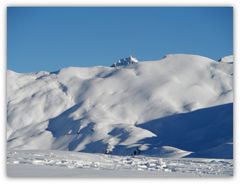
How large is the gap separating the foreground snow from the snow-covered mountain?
107 feet

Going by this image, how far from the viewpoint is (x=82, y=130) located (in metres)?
56.9

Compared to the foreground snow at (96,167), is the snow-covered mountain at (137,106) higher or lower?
higher

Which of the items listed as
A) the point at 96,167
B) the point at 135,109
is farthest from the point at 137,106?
the point at 96,167

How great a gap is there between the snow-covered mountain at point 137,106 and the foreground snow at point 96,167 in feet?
107

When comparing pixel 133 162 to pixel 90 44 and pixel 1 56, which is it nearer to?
pixel 90 44

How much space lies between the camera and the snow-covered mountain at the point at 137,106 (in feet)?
164

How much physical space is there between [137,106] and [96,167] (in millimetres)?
58357

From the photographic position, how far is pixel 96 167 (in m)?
9.03

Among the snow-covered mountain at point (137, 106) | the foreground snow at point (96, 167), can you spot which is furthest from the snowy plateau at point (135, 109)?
the foreground snow at point (96, 167)

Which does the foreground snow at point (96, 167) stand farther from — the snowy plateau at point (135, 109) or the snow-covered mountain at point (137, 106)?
the snow-covered mountain at point (137, 106)

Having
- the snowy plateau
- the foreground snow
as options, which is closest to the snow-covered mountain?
the snowy plateau

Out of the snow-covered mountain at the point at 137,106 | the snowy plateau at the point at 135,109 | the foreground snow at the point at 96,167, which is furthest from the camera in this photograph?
the snow-covered mountain at the point at 137,106

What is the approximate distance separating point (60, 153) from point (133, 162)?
1584 millimetres

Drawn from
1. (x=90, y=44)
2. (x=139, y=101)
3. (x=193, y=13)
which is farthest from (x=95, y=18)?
(x=139, y=101)
